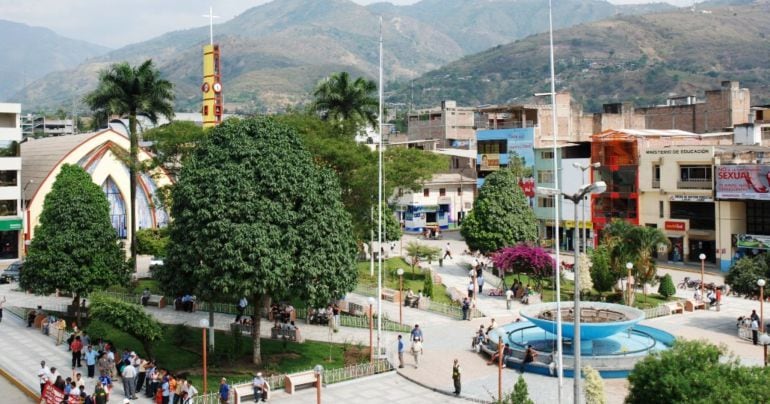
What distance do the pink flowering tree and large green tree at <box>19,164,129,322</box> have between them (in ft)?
68.7

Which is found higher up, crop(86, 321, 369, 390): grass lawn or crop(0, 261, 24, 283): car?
crop(0, 261, 24, 283): car

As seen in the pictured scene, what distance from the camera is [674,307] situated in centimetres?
4028

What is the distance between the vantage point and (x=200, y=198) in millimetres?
27109

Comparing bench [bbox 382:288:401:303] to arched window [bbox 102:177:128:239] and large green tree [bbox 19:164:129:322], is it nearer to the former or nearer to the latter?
large green tree [bbox 19:164:129:322]

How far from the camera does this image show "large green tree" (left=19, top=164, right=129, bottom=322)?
114ft

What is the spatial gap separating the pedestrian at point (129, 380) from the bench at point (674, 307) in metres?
26.9

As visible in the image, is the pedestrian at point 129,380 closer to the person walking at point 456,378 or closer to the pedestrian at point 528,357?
the person walking at point 456,378

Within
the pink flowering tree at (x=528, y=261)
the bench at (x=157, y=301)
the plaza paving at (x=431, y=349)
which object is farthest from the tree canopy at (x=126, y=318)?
the pink flowering tree at (x=528, y=261)

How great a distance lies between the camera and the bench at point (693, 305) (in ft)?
134

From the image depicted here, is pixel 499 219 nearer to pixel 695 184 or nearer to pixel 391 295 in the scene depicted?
pixel 391 295

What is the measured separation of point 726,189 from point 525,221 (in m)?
14.3

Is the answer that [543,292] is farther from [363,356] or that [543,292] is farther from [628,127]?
[628,127]

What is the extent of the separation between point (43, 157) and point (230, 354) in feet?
157

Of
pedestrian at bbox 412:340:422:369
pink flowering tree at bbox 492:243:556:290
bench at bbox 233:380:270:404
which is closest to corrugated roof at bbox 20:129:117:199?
pink flowering tree at bbox 492:243:556:290
